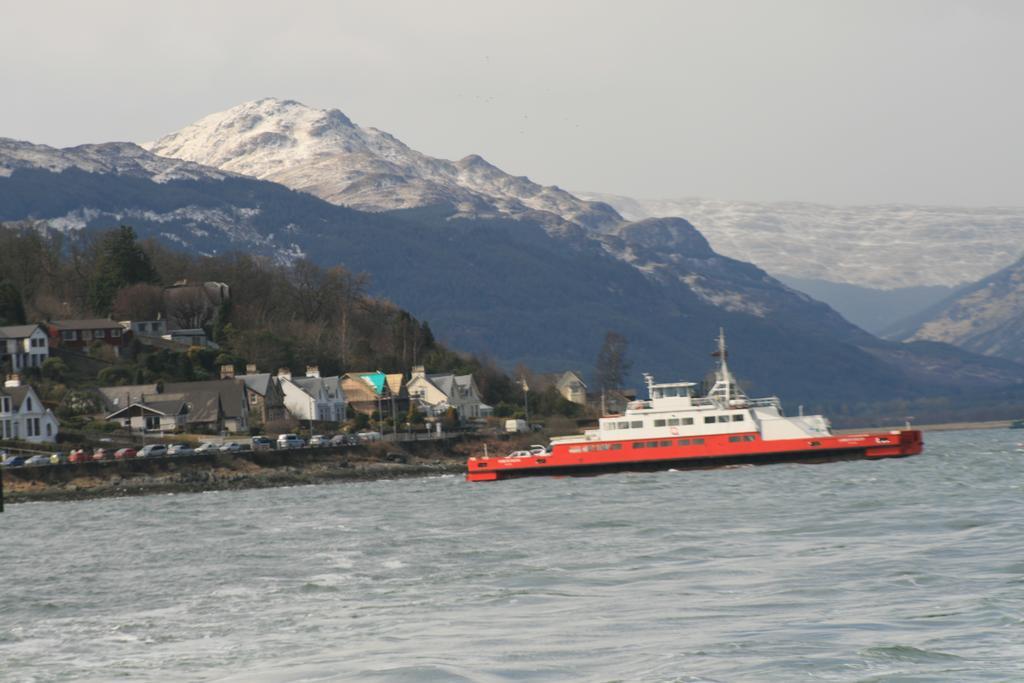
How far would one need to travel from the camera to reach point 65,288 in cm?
15038

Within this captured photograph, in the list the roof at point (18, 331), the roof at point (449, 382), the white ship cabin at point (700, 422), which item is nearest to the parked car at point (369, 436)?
the roof at point (449, 382)

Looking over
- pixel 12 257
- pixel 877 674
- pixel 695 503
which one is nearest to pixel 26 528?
pixel 695 503

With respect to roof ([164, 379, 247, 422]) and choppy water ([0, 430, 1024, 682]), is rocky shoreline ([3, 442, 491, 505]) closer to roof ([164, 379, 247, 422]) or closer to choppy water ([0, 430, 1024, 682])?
roof ([164, 379, 247, 422])

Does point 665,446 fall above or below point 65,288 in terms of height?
below

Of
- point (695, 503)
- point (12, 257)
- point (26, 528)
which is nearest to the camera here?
point (695, 503)

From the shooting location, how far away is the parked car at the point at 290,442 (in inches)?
4223

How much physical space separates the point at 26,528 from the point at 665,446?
35.8m

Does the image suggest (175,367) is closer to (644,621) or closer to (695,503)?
(695,503)

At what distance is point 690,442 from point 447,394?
170ft

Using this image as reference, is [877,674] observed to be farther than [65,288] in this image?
No

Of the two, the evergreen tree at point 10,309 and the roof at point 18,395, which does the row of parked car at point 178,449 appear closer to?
the roof at point 18,395

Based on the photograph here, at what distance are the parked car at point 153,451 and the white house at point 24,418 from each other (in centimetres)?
800

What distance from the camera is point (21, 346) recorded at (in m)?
122

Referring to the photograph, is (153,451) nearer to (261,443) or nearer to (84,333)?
(261,443)
